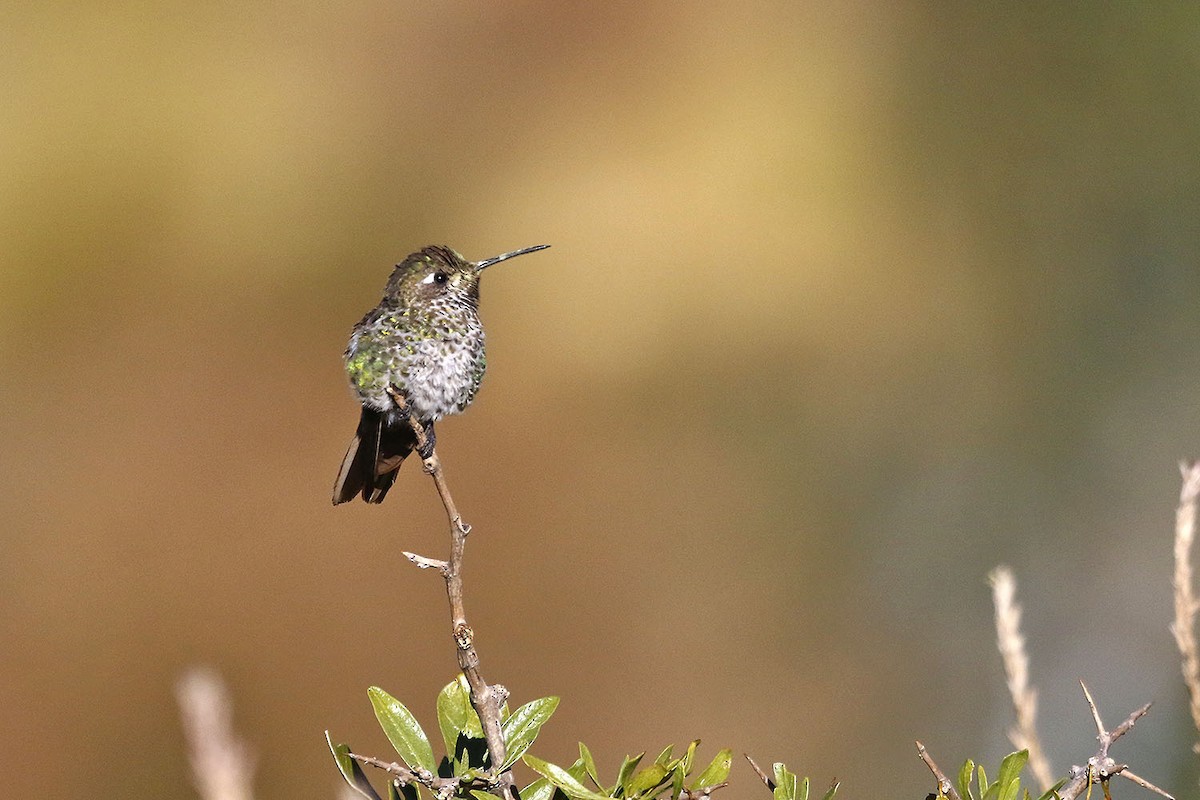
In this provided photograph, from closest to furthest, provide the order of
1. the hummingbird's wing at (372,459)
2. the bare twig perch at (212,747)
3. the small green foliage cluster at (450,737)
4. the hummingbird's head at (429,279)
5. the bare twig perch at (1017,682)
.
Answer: the bare twig perch at (212,747) → the small green foliage cluster at (450,737) → the bare twig perch at (1017,682) → the hummingbird's wing at (372,459) → the hummingbird's head at (429,279)

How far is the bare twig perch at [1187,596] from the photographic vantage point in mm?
1003

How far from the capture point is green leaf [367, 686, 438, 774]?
0.97 m

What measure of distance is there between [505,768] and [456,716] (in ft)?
0.55

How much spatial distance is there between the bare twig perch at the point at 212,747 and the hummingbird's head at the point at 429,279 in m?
1.12

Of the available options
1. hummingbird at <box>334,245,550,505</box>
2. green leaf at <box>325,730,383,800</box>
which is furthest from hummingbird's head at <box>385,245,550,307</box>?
green leaf at <box>325,730,383,800</box>

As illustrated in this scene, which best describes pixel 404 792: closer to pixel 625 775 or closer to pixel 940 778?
pixel 625 775

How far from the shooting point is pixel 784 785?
861 mm

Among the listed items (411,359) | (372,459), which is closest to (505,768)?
(372,459)

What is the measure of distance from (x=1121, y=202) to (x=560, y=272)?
106 inches

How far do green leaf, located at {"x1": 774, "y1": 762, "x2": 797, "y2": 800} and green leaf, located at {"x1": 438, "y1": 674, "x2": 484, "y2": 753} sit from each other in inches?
11.0

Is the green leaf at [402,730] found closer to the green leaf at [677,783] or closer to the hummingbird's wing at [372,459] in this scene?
the green leaf at [677,783]

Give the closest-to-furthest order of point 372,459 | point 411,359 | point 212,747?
1. point 212,747
2. point 372,459
3. point 411,359

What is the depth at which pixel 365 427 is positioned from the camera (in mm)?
1707

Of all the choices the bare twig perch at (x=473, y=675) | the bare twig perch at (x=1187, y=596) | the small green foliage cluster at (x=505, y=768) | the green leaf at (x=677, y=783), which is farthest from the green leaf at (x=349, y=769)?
the bare twig perch at (x=1187, y=596)
